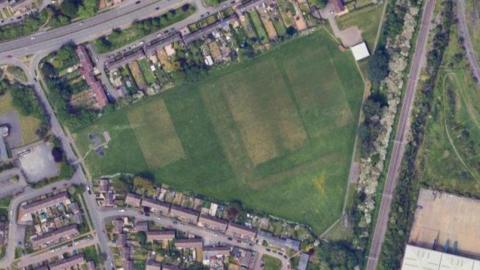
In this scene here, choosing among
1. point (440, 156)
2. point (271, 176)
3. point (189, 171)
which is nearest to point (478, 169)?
point (440, 156)

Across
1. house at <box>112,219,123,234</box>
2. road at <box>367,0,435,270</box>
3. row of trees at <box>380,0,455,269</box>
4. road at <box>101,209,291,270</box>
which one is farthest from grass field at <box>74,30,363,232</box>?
row of trees at <box>380,0,455,269</box>

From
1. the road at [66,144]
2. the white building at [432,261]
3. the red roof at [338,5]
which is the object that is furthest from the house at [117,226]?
the red roof at [338,5]

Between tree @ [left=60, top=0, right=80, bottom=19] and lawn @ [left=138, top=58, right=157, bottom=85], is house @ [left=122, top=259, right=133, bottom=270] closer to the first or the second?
lawn @ [left=138, top=58, right=157, bottom=85]

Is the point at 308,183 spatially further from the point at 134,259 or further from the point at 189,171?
the point at 134,259

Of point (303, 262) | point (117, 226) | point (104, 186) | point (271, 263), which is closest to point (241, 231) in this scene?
point (271, 263)

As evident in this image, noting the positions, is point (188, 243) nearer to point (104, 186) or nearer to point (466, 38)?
point (104, 186)
